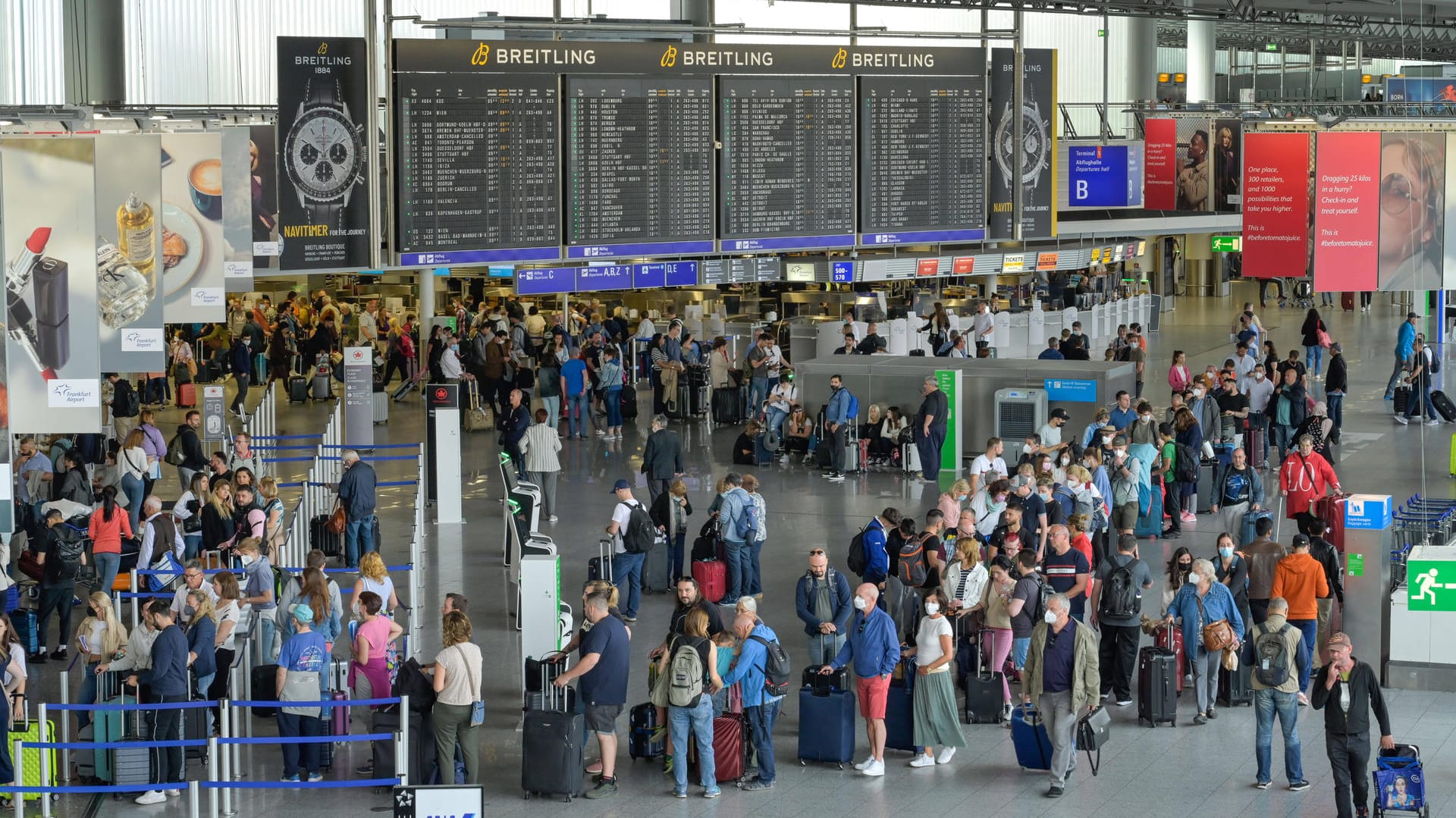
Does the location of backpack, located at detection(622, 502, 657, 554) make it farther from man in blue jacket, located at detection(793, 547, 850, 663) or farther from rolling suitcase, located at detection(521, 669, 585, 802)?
rolling suitcase, located at detection(521, 669, 585, 802)

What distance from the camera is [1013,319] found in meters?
36.6

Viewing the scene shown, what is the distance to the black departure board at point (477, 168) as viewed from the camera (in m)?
17.9

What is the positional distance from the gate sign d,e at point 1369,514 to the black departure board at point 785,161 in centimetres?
752

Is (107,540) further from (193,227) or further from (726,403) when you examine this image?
(726,403)

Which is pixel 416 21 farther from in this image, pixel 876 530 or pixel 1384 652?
pixel 1384 652

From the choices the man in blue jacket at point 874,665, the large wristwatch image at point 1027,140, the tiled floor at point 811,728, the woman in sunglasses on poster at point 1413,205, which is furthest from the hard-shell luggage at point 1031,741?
the large wristwatch image at point 1027,140

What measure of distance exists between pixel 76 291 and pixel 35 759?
137 inches

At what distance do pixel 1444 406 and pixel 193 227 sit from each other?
57.7 ft

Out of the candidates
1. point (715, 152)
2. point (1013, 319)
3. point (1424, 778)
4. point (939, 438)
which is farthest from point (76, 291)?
point (1013, 319)

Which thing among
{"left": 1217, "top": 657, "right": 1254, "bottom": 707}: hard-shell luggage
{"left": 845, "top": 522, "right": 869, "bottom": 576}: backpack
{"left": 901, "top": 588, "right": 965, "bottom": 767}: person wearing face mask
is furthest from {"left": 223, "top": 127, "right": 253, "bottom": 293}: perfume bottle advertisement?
{"left": 1217, "top": 657, "right": 1254, "bottom": 707}: hard-shell luggage

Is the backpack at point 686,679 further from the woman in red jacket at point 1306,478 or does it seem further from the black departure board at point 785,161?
the black departure board at point 785,161

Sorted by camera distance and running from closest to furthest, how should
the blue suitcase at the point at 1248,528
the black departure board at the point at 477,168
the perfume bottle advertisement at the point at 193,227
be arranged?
the blue suitcase at the point at 1248,528 < the perfume bottle advertisement at the point at 193,227 < the black departure board at the point at 477,168

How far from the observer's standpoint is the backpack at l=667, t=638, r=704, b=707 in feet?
36.0

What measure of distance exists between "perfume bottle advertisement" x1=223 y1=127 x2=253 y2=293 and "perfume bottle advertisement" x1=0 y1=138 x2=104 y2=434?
5285 mm
